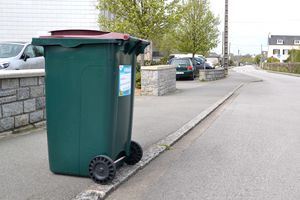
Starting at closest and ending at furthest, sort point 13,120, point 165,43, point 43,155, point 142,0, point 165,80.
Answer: point 43,155
point 13,120
point 165,80
point 142,0
point 165,43

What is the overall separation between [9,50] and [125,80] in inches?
355

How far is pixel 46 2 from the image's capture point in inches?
894

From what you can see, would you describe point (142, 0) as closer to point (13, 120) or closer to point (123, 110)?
point (13, 120)

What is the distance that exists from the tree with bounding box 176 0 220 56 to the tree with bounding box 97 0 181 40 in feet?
43.9

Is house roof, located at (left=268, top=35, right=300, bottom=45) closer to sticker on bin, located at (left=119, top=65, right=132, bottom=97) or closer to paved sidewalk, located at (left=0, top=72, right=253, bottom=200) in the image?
paved sidewalk, located at (left=0, top=72, right=253, bottom=200)

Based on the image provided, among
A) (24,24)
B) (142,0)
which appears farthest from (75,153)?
(24,24)

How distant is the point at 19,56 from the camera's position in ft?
39.9

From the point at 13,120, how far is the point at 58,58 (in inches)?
108

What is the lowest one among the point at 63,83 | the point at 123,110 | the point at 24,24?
the point at 123,110

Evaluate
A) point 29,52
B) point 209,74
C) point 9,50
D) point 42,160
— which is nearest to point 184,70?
point 209,74

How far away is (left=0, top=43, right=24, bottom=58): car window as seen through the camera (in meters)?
12.4

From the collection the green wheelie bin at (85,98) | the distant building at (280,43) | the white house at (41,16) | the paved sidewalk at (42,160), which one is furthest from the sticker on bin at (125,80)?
the distant building at (280,43)

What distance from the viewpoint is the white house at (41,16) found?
889 inches

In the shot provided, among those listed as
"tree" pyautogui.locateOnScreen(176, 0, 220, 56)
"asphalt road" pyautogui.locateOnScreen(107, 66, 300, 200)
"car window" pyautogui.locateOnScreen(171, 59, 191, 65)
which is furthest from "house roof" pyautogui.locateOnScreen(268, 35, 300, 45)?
"asphalt road" pyautogui.locateOnScreen(107, 66, 300, 200)
